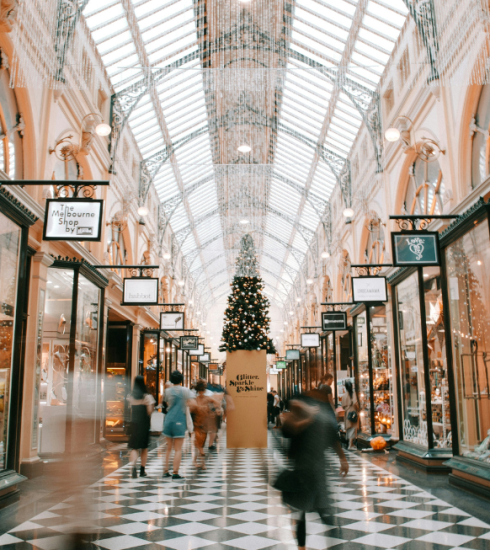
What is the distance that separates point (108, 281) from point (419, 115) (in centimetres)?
797

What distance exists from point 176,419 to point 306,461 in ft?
14.8

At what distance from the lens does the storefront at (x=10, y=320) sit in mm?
6535

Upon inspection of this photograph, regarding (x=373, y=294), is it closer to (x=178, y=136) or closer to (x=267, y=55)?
(x=267, y=55)

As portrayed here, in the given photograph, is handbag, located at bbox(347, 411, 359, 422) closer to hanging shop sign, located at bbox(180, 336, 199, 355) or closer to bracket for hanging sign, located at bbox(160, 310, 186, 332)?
bracket for hanging sign, located at bbox(160, 310, 186, 332)

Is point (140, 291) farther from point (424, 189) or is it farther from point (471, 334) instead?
point (471, 334)

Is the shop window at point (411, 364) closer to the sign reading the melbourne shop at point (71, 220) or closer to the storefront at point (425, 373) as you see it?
the storefront at point (425, 373)

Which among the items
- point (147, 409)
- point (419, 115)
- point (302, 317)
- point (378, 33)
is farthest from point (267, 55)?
point (302, 317)

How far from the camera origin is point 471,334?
25.1 ft

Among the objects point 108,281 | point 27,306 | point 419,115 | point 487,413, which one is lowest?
point 487,413

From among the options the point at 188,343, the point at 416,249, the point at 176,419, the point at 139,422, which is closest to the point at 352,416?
the point at 416,249

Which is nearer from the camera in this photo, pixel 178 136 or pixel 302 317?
pixel 178 136

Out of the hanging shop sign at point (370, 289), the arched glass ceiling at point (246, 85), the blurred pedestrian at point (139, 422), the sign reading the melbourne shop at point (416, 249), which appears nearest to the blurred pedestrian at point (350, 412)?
the hanging shop sign at point (370, 289)

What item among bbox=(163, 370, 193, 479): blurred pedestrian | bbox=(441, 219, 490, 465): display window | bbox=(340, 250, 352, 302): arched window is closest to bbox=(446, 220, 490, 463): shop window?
bbox=(441, 219, 490, 465): display window

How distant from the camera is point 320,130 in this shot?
17.0 m
